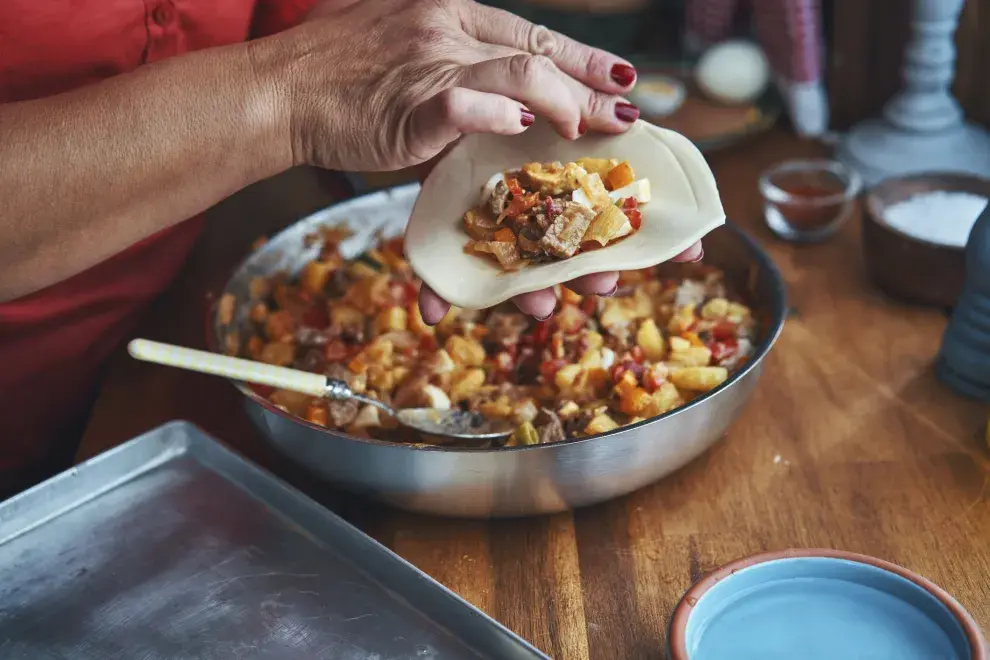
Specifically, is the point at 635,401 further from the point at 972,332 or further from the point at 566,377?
the point at 972,332

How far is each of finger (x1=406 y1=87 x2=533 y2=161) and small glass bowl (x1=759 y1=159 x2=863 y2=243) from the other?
2.88 feet

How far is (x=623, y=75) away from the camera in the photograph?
126cm

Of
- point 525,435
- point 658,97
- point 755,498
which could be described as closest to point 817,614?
point 755,498

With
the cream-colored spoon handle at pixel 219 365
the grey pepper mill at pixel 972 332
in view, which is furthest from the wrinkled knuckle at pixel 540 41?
the grey pepper mill at pixel 972 332

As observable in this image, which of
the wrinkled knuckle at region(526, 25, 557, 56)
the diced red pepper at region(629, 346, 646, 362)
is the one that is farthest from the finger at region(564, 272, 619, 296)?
the wrinkled knuckle at region(526, 25, 557, 56)

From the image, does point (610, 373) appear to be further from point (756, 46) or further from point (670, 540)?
point (756, 46)

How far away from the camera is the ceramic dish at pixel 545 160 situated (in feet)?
3.81

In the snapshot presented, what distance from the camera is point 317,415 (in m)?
1.30

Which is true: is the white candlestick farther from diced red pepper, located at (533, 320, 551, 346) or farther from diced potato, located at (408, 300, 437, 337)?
diced potato, located at (408, 300, 437, 337)

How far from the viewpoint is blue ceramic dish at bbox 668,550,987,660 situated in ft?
2.97

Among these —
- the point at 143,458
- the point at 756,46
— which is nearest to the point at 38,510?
the point at 143,458

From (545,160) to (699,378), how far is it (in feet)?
1.24

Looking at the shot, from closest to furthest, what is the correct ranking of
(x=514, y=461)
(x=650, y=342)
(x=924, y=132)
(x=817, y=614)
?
1. (x=817, y=614)
2. (x=514, y=461)
3. (x=650, y=342)
4. (x=924, y=132)

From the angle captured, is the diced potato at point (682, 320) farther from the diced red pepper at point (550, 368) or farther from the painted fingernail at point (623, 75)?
the painted fingernail at point (623, 75)
